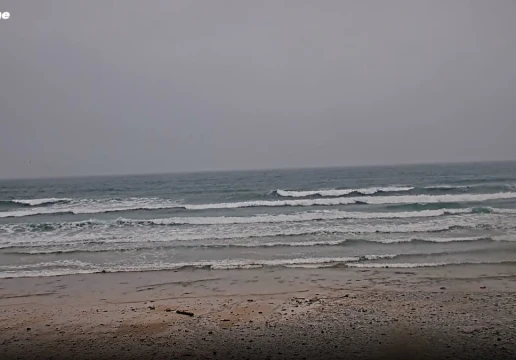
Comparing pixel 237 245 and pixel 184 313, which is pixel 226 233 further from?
pixel 184 313

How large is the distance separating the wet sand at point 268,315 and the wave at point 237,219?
25.2 feet

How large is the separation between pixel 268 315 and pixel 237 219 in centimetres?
1124

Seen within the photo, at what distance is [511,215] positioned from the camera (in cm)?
1580

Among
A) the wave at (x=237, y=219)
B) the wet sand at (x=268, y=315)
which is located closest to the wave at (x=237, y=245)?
the wet sand at (x=268, y=315)

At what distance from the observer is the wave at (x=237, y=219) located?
16.2 metres

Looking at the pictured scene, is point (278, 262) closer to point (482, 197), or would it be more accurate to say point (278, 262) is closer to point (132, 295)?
point (132, 295)

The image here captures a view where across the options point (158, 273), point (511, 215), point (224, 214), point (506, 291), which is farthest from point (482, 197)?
point (158, 273)

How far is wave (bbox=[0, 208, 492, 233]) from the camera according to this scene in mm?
16234

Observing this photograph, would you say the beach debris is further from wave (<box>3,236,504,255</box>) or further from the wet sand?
wave (<box>3,236,504,255</box>)

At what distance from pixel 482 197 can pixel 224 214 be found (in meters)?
15.7

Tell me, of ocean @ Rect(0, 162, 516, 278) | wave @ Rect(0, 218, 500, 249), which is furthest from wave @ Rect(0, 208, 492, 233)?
wave @ Rect(0, 218, 500, 249)

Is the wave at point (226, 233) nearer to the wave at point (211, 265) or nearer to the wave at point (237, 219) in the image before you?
the wave at point (237, 219)

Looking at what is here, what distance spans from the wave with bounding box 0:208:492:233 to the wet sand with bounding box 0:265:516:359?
25.2 feet

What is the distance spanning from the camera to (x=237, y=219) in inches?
663
